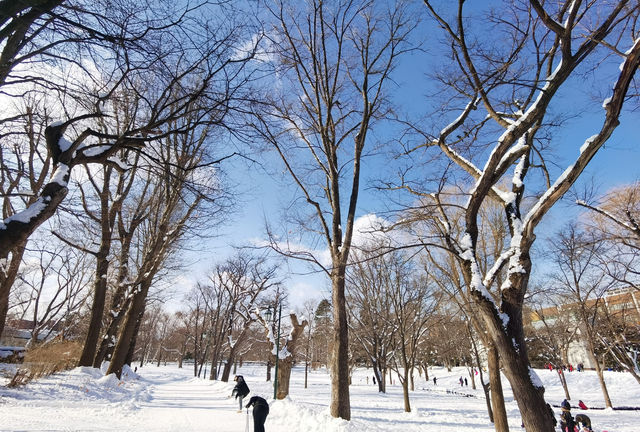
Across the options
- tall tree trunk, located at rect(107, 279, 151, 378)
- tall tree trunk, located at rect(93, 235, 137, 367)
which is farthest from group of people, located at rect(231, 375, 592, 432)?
tall tree trunk, located at rect(93, 235, 137, 367)

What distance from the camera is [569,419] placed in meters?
11.9

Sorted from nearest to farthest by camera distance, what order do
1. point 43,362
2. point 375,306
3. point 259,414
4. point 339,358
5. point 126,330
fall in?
point 259,414 < point 339,358 < point 43,362 < point 126,330 < point 375,306

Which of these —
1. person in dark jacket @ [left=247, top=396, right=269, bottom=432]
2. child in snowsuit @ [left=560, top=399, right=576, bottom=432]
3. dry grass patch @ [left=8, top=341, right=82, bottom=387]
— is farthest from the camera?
child in snowsuit @ [left=560, top=399, right=576, bottom=432]

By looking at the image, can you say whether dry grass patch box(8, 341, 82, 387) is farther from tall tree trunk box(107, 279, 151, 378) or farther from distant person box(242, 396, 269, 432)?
distant person box(242, 396, 269, 432)

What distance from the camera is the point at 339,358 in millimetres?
7922

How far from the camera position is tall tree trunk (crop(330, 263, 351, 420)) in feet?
25.0

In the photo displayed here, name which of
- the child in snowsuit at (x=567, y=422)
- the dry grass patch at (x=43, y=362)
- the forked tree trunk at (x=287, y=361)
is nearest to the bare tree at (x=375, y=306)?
the forked tree trunk at (x=287, y=361)

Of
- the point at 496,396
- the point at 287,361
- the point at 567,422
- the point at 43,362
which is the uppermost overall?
the point at 287,361

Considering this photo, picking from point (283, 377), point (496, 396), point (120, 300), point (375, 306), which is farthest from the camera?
point (375, 306)

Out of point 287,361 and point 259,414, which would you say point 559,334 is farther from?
point 259,414

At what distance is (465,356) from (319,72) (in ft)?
132

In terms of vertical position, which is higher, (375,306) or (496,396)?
(375,306)

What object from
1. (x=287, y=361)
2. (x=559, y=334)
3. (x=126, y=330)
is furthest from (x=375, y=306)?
(x=559, y=334)

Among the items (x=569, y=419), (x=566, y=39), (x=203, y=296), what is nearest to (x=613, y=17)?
(x=566, y=39)
